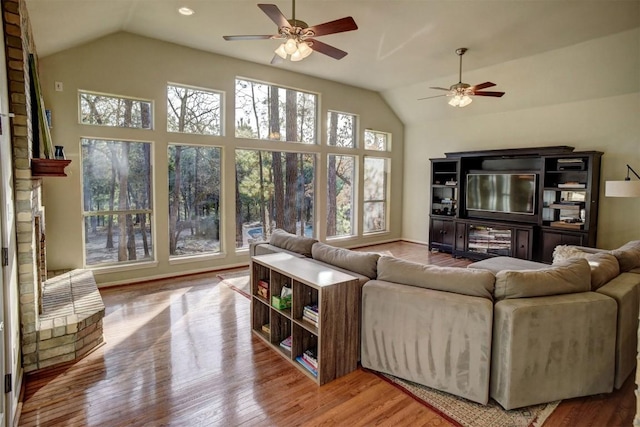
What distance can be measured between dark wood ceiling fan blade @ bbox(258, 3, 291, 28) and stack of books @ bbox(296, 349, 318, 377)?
2.73 metres

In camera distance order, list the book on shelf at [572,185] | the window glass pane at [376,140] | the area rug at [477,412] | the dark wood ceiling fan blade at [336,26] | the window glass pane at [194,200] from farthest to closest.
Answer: the window glass pane at [376,140]
the book on shelf at [572,185]
the window glass pane at [194,200]
the dark wood ceiling fan blade at [336,26]
the area rug at [477,412]

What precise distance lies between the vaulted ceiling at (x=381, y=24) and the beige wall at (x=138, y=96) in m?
0.18

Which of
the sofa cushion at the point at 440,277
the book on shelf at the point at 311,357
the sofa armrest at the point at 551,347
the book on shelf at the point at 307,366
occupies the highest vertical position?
the sofa cushion at the point at 440,277

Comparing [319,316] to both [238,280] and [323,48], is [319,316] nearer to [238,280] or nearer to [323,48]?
[323,48]

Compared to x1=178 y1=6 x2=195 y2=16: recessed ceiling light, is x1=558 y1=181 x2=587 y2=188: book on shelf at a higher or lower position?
lower

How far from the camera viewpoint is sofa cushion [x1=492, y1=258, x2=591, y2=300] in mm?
2311

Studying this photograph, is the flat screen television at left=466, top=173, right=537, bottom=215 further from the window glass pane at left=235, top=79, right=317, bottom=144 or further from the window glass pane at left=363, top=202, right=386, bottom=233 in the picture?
the window glass pane at left=235, top=79, right=317, bottom=144

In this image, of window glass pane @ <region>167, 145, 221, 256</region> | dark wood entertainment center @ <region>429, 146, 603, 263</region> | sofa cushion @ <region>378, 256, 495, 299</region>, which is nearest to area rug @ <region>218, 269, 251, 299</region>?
window glass pane @ <region>167, 145, 221, 256</region>

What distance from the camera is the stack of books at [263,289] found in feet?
10.7

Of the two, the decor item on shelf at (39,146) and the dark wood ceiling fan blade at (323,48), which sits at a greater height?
the dark wood ceiling fan blade at (323,48)

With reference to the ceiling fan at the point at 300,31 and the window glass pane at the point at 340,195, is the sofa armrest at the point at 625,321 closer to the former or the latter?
the ceiling fan at the point at 300,31

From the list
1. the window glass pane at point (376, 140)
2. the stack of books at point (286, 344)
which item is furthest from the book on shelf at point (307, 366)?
the window glass pane at point (376, 140)

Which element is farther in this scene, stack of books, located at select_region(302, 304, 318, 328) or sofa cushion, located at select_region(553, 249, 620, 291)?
stack of books, located at select_region(302, 304, 318, 328)

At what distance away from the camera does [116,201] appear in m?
4.95
